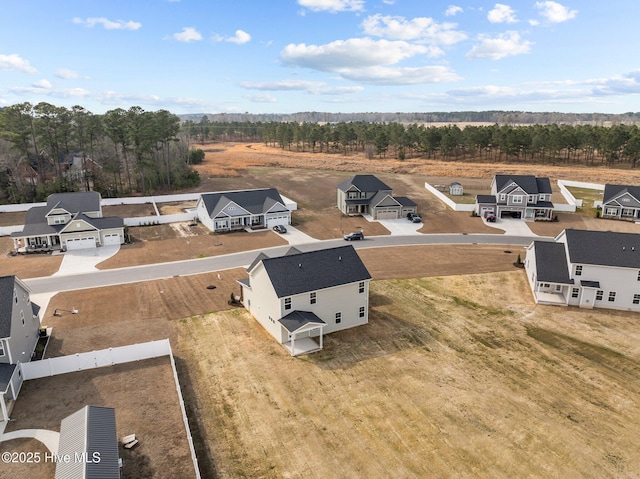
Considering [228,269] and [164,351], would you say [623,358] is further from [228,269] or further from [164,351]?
[228,269]

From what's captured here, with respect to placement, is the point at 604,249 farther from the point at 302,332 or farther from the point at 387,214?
the point at 387,214

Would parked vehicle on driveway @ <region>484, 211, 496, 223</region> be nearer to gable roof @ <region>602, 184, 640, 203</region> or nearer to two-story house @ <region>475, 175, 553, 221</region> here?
two-story house @ <region>475, 175, 553, 221</region>

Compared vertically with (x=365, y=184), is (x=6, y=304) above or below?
below

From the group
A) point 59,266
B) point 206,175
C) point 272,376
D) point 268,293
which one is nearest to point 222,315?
point 268,293

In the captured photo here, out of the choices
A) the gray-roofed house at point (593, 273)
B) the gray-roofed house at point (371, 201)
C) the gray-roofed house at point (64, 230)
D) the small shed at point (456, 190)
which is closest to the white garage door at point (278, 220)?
the gray-roofed house at point (371, 201)

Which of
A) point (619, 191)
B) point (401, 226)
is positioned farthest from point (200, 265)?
point (619, 191)

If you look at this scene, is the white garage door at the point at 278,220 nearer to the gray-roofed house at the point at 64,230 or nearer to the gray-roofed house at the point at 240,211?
the gray-roofed house at the point at 240,211
